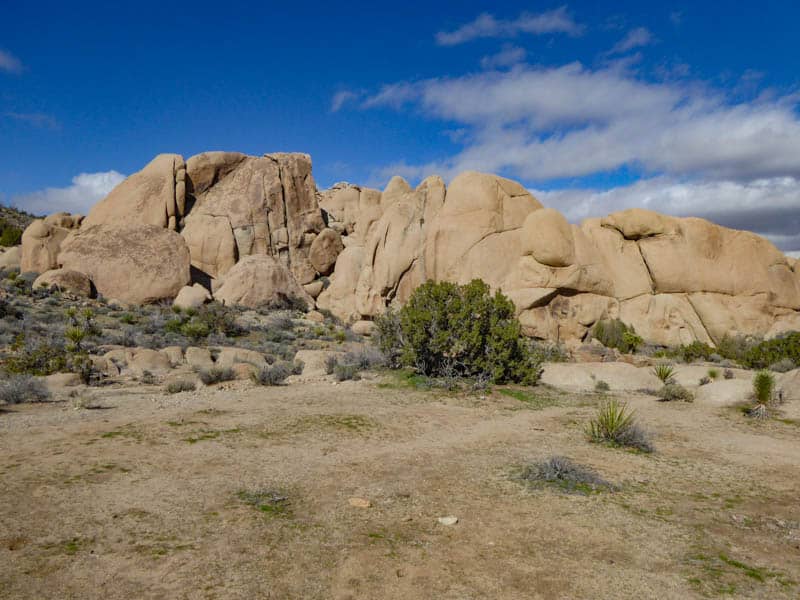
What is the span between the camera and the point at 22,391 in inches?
468

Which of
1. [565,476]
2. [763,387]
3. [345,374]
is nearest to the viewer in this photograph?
[565,476]

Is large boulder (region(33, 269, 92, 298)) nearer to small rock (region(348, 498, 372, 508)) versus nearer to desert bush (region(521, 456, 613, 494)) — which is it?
small rock (region(348, 498, 372, 508))

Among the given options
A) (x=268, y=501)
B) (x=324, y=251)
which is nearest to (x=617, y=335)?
(x=324, y=251)

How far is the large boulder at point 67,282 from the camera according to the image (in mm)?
30141

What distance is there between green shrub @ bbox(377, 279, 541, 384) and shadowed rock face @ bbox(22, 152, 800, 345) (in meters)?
10.6

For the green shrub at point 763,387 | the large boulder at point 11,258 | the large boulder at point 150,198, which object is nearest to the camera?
the green shrub at point 763,387

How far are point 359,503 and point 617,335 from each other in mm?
23579

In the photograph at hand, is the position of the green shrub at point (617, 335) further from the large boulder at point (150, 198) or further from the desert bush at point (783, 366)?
the large boulder at point (150, 198)

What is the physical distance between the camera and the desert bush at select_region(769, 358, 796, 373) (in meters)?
20.2

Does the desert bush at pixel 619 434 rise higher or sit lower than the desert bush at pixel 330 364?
lower

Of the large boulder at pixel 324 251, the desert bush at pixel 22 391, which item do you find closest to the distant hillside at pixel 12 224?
the large boulder at pixel 324 251

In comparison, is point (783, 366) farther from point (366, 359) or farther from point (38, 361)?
point (38, 361)

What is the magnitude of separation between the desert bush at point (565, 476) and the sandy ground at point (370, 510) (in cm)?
27

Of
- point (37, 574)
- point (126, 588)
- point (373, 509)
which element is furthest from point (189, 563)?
point (373, 509)
